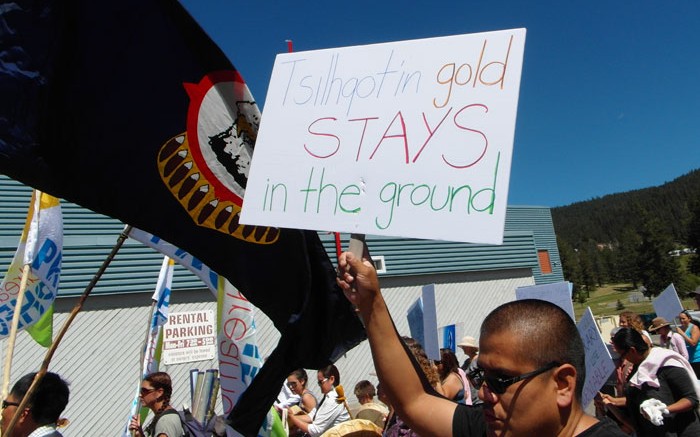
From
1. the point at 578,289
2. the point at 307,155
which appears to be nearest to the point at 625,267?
the point at 578,289

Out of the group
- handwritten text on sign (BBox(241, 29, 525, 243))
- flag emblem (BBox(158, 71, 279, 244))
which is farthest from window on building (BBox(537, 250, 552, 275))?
handwritten text on sign (BBox(241, 29, 525, 243))

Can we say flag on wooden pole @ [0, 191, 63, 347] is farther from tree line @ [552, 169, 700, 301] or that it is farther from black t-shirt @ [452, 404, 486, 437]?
tree line @ [552, 169, 700, 301]

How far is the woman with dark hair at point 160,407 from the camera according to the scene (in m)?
4.38

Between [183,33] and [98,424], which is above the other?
[183,33]

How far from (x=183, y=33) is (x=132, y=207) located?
962 millimetres

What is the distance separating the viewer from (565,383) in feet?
5.25

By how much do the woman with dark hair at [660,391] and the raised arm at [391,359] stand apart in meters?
3.24

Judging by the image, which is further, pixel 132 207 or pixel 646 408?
pixel 646 408

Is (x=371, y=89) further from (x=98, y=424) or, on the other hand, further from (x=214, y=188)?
(x=98, y=424)

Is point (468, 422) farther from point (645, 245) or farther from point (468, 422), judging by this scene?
point (645, 245)

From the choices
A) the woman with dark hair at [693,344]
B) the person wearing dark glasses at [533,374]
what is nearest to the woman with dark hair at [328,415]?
the person wearing dark glasses at [533,374]

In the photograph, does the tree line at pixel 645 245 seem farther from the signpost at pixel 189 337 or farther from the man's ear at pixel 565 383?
the man's ear at pixel 565 383

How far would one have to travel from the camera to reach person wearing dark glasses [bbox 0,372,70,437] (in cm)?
316

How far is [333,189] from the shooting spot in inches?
75.9
